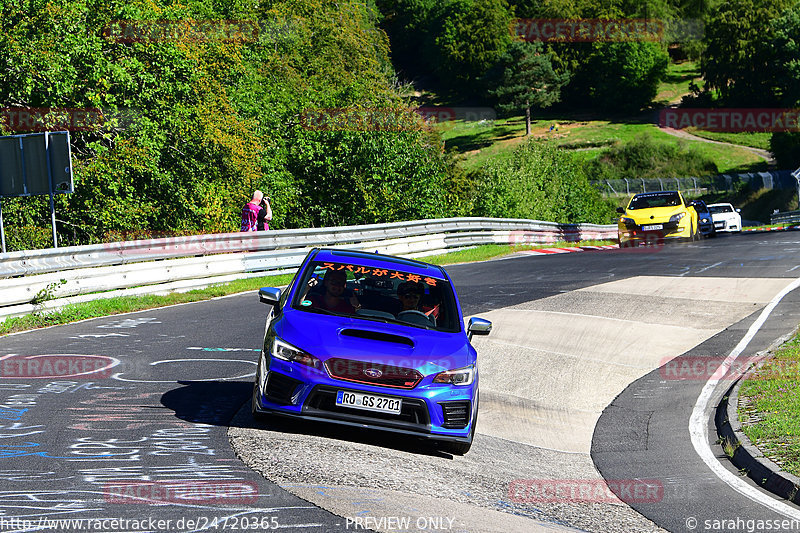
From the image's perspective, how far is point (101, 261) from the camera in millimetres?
15430

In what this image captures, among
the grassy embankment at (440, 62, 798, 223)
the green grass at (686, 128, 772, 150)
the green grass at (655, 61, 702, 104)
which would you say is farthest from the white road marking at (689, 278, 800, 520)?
the green grass at (655, 61, 702, 104)

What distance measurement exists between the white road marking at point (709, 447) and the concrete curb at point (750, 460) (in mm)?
118

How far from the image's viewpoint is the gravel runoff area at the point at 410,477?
5.93 m

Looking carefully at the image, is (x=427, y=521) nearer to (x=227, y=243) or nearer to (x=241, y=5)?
(x=227, y=243)

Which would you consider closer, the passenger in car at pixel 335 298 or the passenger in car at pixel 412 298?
the passenger in car at pixel 335 298

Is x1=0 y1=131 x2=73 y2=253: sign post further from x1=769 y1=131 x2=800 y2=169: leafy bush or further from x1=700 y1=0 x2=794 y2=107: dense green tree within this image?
x1=700 y1=0 x2=794 y2=107: dense green tree

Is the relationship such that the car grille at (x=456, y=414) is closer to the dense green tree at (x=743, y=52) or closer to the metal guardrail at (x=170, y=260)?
the metal guardrail at (x=170, y=260)

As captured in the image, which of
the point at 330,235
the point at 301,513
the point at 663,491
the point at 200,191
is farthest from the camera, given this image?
the point at 200,191

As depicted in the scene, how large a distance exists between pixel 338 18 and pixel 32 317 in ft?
153

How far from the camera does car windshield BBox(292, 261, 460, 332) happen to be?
813 cm

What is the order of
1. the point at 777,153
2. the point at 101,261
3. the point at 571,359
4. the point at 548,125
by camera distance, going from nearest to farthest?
the point at 571,359 < the point at 101,261 < the point at 777,153 < the point at 548,125

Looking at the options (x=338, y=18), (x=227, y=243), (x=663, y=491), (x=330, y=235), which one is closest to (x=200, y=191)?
(x=330, y=235)

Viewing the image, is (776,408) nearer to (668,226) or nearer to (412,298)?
(412,298)

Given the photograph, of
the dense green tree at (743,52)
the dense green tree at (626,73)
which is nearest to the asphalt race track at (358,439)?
the dense green tree at (743,52)
